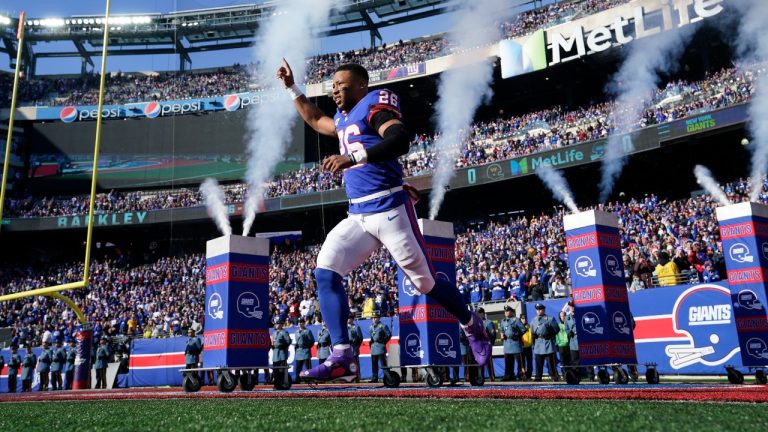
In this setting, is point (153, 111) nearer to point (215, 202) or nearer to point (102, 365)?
point (215, 202)

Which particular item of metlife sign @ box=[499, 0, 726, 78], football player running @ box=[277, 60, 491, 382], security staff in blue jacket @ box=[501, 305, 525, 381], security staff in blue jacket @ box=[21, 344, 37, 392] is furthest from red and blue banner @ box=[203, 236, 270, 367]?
metlife sign @ box=[499, 0, 726, 78]

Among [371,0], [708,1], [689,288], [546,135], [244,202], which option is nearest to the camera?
[689,288]

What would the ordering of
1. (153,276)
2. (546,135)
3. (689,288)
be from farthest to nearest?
1. (153,276)
2. (546,135)
3. (689,288)

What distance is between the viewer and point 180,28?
42656mm

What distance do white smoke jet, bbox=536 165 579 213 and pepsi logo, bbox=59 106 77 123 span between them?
2982 cm

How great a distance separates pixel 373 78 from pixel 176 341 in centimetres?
2089

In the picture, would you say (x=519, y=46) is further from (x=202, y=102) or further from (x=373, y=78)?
(x=202, y=102)

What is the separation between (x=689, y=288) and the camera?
13.1 metres

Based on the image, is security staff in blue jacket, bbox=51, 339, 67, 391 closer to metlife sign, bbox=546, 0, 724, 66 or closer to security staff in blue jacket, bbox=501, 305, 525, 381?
security staff in blue jacket, bbox=501, 305, 525, 381

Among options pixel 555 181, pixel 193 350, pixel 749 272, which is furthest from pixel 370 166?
pixel 555 181

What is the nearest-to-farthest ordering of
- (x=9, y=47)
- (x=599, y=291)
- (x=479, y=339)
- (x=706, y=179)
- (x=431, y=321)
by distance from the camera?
(x=479, y=339), (x=599, y=291), (x=431, y=321), (x=706, y=179), (x=9, y=47)

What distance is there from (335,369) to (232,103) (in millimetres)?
36752

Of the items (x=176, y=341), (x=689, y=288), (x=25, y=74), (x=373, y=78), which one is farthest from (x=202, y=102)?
(x=689, y=288)

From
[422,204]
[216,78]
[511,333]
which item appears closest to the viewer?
[511,333]
